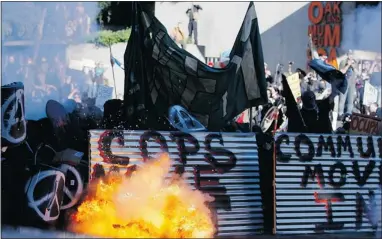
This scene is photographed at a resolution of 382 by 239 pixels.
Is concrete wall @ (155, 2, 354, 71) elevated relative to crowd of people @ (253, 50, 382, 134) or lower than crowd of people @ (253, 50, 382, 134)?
elevated

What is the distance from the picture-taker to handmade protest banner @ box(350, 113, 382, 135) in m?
7.90

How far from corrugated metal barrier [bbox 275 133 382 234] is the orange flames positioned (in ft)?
3.34

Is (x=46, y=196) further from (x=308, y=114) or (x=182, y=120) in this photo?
(x=308, y=114)

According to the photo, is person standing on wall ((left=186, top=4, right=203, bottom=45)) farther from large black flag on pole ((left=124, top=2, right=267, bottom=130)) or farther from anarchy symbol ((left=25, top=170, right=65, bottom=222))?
anarchy symbol ((left=25, top=170, right=65, bottom=222))

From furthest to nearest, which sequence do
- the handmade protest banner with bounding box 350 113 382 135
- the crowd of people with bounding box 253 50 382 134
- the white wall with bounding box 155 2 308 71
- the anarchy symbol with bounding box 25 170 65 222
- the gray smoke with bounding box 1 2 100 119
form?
the white wall with bounding box 155 2 308 71, the gray smoke with bounding box 1 2 100 119, the crowd of people with bounding box 253 50 382 134, the handmade protest banner with bounding box 350 113 382 135, the anarchy symbol with bounding box 25 170 65 222

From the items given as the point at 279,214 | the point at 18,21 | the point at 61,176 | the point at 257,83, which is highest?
the point at 18,21

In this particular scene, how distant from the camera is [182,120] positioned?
→ 7125mm

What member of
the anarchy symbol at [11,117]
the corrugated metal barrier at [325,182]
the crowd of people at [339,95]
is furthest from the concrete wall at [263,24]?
the anarchy symbol at [11,117]

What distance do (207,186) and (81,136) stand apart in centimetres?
136

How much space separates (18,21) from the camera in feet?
50.0

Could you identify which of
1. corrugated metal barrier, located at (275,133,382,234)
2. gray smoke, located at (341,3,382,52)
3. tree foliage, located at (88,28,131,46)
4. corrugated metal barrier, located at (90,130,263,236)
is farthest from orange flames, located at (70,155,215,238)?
gray smoke, located at (341,3,382,52)

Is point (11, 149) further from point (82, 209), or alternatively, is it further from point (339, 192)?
point (339, 192)

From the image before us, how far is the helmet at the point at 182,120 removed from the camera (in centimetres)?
709

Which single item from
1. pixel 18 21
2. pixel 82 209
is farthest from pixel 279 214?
pixel 18 21
